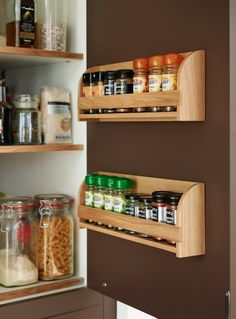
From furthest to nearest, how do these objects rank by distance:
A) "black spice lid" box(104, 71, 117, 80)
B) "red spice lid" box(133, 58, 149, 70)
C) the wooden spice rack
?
"black spice lid" box(104, 71, 117, 80) → "red spice lid" box(133, 58, 149, 70) → the wooden spice rack

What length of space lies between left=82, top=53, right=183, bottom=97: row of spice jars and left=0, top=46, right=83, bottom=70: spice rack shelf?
232mm

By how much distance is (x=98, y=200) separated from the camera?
1.82 metres

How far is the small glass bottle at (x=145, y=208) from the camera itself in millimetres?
1596

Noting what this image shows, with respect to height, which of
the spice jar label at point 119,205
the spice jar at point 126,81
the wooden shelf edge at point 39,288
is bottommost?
the wooden shelf edge at point 39,288

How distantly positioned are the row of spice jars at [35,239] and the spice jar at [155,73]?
690 mm

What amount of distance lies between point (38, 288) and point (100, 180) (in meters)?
0.46

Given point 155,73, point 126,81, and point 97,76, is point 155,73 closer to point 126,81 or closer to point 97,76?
point 126,81

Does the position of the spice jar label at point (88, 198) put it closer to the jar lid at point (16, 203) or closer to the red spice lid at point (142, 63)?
the jar lid at point (16, 203)

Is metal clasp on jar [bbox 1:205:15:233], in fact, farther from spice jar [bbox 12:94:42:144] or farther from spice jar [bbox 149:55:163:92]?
spice jar [bbox 149:55:163:92]

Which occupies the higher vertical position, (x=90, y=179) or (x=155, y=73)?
(x=155, y=73)

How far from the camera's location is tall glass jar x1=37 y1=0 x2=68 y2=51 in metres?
2.04

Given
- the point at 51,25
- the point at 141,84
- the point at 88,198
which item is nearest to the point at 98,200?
the point at 88,198

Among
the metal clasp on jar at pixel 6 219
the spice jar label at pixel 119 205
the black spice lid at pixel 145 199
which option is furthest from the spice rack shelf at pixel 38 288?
the black spice lid at pixel 145 199

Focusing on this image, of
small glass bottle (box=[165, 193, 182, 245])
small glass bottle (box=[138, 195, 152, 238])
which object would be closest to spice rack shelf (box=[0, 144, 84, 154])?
small glass bottle (box=[138, 195, 152, 238])
